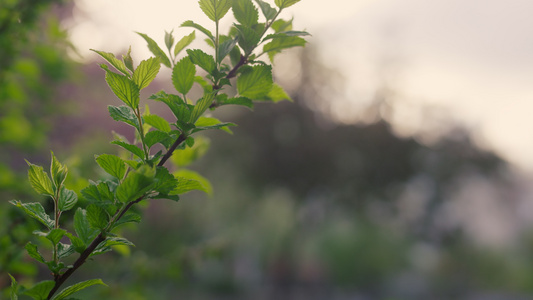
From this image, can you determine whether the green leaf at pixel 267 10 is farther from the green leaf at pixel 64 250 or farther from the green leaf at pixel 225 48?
the green leaf at pixel 64 250

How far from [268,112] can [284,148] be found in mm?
1270

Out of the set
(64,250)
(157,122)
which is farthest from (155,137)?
(64,250)

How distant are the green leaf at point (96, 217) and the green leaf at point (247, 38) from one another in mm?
352

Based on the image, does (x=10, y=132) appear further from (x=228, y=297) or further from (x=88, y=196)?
(x=228, y=297)

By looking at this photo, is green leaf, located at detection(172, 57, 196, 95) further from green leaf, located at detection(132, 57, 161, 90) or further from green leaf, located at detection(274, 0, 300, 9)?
green leaf, located at detection(274, 0, 300, 9)

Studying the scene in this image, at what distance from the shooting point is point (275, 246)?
13625 mm

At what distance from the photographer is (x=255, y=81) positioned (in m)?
0.66

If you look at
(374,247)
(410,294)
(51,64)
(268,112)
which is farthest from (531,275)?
(51,64)

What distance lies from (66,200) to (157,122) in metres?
0.21

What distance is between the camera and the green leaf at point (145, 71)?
585 mm

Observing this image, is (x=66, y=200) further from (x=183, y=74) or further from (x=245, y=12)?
(x=245, y=12)

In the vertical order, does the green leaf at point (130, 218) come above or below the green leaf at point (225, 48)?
below

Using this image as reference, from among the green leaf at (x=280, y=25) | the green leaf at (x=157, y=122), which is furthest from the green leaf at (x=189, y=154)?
the green leaf at (x=280, y=25)

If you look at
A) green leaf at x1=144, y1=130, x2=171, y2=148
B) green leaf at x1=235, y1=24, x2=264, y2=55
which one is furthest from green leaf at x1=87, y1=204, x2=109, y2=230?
green leaf at x1=235, y1=24, x2=264, y2=55
